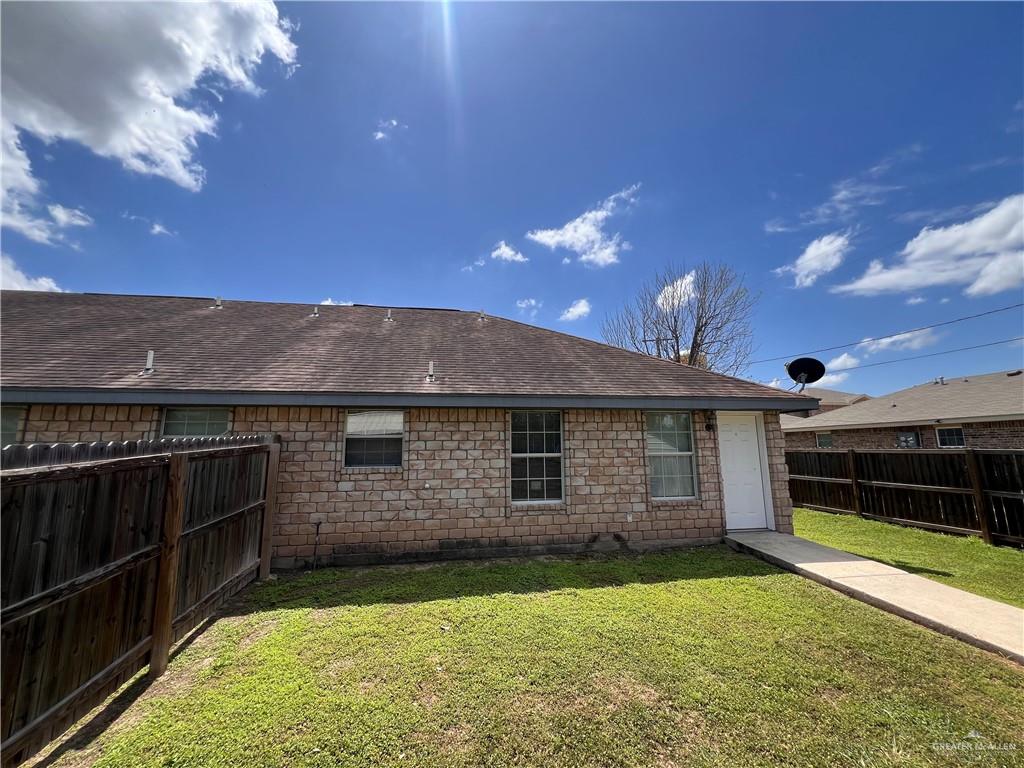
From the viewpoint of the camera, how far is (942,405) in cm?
1448

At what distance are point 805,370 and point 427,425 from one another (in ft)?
36.9

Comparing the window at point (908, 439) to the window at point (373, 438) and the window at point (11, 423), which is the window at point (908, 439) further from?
the window at point (11, 423)

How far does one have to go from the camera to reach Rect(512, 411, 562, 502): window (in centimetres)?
A: 693

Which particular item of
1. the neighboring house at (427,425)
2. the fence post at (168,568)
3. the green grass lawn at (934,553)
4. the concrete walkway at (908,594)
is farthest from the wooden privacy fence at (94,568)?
the green grass lawn at (934,553)

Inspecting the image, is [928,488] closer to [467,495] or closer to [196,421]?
[467,495]

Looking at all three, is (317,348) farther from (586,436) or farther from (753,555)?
(753,555)

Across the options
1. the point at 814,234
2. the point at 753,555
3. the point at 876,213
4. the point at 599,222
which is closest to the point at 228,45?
the point at 599,222

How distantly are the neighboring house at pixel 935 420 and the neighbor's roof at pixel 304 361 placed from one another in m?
11.0

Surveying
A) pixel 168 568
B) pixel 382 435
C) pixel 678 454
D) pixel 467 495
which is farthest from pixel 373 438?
pixel 678 454

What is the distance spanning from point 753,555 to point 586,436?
11.1 ft

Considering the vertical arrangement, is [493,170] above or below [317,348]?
above

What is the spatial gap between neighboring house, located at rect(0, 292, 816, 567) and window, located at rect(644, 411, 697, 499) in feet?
0.10

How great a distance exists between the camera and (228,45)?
6824 mm

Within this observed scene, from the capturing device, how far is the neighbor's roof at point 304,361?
19.8ft
